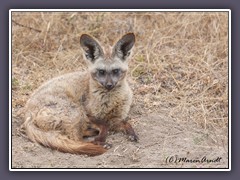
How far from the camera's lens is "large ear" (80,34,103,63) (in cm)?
762

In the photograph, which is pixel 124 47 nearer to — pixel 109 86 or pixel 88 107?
pixel 109 86

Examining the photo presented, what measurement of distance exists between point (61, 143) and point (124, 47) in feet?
4.91

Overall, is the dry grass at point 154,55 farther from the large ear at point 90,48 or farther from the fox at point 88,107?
the large ear at point 90,48

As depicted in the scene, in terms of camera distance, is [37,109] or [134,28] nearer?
[37,109]

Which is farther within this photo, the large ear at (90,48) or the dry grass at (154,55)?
the dry grass at (154,55)

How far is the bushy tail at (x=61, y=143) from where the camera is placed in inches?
289

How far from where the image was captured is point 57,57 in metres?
9.84

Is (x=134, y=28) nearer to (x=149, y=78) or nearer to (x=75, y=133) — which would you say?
(x=149, y=78)

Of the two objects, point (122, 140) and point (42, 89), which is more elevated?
point (42, 89)

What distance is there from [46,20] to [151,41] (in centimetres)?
191

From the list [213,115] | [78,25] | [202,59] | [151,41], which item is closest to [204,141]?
[213,115]

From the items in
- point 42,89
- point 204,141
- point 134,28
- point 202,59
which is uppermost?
point 134,28

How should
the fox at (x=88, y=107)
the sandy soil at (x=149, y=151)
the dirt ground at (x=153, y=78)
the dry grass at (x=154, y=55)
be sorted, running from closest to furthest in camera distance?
1. the sandy soil at (x=149, y=151)
2. the dirt ground at (x=153, y=78)
3. the fox at (x=88, y=107)
4. the dry grass at (x=154, y=55)

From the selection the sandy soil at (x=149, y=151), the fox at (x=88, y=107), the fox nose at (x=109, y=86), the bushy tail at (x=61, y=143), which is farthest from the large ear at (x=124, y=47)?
the bushy tail at (x=61, y=143)
